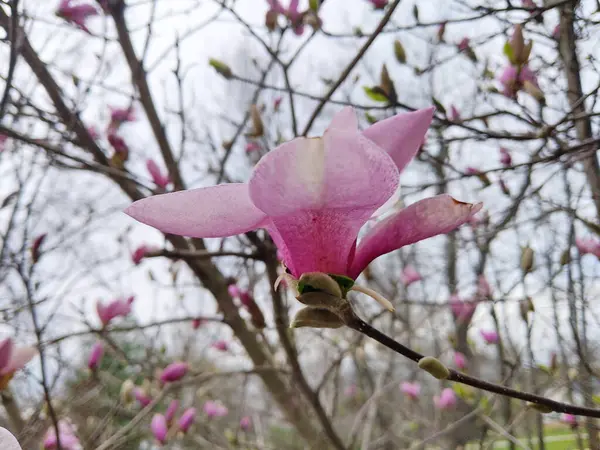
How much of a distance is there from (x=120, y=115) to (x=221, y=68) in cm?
71

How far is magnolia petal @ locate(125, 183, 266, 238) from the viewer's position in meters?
0.42

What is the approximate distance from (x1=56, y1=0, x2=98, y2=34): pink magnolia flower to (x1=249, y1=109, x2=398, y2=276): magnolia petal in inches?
61.3

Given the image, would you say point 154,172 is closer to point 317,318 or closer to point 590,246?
point 317,318

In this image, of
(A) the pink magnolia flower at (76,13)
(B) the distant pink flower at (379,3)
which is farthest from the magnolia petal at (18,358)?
(B) the distant pink flower at (379,3)

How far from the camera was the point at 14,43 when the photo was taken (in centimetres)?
84

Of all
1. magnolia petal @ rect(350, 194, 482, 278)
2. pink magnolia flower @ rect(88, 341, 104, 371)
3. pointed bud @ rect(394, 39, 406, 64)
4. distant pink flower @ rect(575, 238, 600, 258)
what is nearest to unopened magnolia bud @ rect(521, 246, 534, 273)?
distant pink flower @ rect(575, 238, 600, 258)

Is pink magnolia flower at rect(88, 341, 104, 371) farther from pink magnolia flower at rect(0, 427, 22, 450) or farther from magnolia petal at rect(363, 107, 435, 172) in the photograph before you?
magnolia petal at rect(363, 107, 435, 172)

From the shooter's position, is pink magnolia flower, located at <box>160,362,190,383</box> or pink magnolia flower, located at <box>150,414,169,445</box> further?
pink magnolia flower, located at <box>150,414,169,445</box>

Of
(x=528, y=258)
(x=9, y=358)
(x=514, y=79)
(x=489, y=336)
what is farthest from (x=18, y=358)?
(x=489, y=336)

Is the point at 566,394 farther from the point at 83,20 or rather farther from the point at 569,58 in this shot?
the point at 83,20

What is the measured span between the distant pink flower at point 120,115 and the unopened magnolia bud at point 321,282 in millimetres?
1848

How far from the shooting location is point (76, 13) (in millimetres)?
1690

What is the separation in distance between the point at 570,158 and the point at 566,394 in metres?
0.94

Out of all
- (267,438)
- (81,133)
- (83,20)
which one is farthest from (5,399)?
(267,438)
